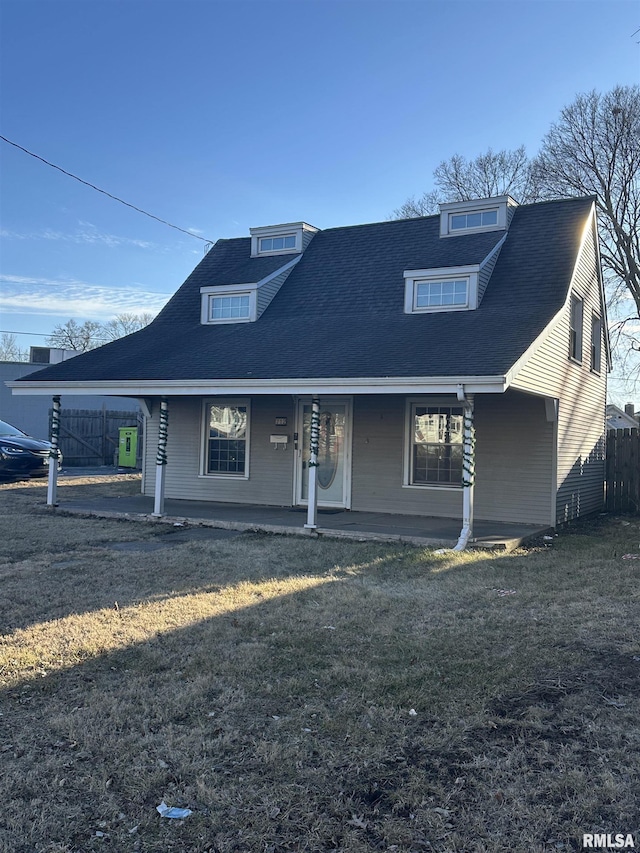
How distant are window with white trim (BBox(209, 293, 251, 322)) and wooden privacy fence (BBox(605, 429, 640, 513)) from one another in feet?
28.7

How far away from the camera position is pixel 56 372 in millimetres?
13000

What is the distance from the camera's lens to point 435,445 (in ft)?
40.1

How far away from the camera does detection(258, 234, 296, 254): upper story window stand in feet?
51.8

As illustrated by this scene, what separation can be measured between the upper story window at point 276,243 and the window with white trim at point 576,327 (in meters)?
6.39

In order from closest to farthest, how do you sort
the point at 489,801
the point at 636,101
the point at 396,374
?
the point at 489,801, the point at 396,374, the point at 636,101

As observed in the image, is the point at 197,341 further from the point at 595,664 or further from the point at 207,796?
the point at 207,796

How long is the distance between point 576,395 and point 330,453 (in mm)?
4917

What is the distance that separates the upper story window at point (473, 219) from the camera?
13.8m

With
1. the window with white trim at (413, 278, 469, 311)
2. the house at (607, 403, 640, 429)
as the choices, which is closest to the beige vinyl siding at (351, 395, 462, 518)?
the window with white trim at (413, 278, 469, 311)

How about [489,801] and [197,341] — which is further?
[197,341]

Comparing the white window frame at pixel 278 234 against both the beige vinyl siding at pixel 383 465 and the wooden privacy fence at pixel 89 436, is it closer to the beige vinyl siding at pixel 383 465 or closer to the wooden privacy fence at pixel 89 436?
the beige vinyl siding at pixel 383 465

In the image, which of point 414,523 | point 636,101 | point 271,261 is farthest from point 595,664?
point 636,101

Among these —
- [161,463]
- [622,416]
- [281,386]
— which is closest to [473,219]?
[281,386]

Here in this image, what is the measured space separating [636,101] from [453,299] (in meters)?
19.8
